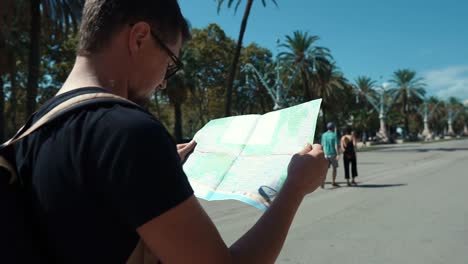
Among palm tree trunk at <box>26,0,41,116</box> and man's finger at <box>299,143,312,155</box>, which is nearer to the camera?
man's finger at <box>299,143,312,155</box>

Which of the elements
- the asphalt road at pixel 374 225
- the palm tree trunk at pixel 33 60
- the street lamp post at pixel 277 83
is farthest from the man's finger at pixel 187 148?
the street lamp post at pixel 277 83

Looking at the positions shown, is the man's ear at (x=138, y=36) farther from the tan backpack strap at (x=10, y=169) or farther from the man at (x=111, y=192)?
the tan backpack strap at (x=10, y=169)

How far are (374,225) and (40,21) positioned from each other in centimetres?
1509

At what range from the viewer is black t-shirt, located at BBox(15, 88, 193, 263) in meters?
0.93

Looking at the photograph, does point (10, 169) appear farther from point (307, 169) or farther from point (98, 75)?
point (307, 169)

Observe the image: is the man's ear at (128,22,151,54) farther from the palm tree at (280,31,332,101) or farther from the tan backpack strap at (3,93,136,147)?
the palm tree at (280,31,332,101)

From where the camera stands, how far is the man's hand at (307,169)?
4.36 ft

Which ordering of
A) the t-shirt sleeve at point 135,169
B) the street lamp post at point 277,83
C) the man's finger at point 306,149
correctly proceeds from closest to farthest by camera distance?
1. the t-shirt sleeve at point 135,169
2. the man's finger at point 306,149
3. the street lamp post at point 277,83

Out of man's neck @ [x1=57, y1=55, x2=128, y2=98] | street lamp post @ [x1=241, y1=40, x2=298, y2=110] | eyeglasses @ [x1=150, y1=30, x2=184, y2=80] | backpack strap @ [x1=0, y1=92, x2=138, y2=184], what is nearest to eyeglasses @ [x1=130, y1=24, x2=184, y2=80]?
eyeglasses @ [x1=150, y1=30, x2=184, y2=80]

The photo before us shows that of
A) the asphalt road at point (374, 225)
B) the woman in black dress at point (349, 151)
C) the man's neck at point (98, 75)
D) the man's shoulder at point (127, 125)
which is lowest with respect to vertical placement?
the asphalt road at point (374, 225)

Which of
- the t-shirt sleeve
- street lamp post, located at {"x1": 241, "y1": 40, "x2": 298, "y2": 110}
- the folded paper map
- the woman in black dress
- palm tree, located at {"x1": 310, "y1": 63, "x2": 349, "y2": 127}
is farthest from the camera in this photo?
palm tree, located at {"x1": 310, "y1": 63, "x2": 349, "y2": 127}

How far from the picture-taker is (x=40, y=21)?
1684cm

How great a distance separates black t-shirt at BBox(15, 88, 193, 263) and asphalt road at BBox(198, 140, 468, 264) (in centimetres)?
426

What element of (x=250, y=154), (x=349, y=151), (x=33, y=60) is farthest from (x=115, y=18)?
(x=33, y=60)
